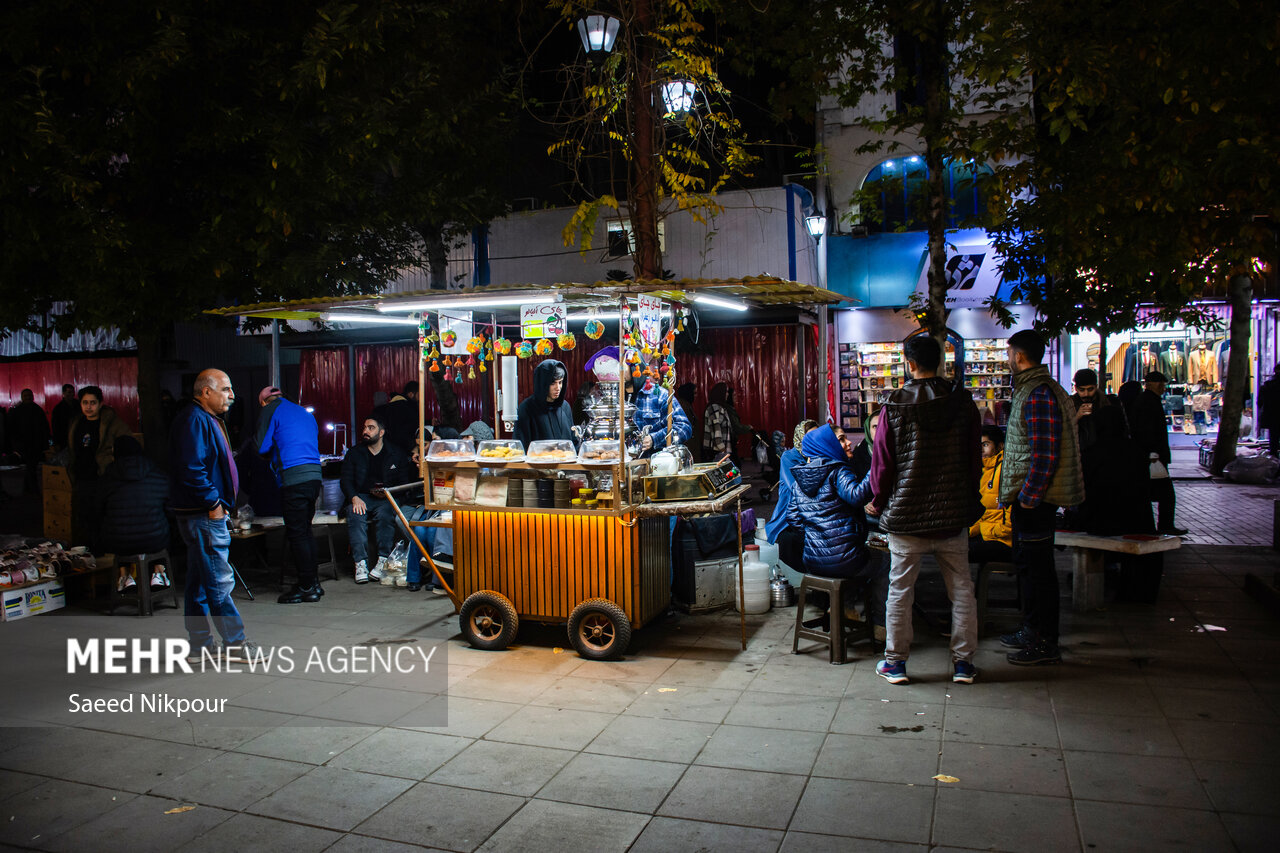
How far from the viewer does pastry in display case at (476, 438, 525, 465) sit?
638 centimetres

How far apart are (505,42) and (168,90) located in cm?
725

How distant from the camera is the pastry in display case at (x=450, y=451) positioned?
6.59 metres

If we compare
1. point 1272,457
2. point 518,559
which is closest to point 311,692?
point 518,559

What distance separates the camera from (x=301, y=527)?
7.96 metres

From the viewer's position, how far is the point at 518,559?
6277mm

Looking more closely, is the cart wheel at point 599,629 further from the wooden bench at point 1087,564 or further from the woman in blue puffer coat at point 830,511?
the wooden bench at point 1087,564

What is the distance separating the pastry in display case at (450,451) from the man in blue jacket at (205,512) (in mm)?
1456

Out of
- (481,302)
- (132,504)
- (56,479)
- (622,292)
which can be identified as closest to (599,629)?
(622,292)

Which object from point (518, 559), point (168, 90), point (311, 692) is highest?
point (168, 90)

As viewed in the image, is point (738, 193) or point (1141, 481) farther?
point (738, 193)

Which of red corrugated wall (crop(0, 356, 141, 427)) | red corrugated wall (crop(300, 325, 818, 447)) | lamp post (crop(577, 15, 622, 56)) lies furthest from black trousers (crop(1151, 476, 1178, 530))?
red corrugated wall (crop(0, 356, 141, 427))

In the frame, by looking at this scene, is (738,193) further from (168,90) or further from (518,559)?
(518,559)

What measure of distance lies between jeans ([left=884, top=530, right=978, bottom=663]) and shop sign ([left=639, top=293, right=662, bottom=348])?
7.37 feet

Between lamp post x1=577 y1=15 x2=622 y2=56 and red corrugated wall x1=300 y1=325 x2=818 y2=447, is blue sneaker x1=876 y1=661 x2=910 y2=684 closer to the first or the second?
lamp post x1=577 y1=15 x2=622 y2=56
